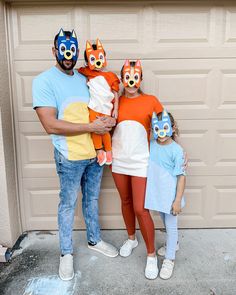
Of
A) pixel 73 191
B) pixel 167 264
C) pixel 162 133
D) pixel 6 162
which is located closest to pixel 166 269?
pixel 167 264

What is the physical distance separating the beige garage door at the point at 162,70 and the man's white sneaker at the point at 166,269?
77cm

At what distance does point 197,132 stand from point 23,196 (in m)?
1.77

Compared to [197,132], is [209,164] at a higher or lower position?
lower

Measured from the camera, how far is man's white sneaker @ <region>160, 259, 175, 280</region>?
2482 millimetres

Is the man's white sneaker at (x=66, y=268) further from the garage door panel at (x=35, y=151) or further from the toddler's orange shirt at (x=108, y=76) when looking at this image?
the toddler's orange shirt at (x=108, y=76)

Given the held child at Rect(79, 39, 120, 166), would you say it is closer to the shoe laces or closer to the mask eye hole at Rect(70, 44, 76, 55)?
the mask eye hole at Rect(70, 44, 76, 55)

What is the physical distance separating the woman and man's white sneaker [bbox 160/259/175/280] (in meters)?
0.05

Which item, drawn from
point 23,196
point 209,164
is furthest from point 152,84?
point 23,196

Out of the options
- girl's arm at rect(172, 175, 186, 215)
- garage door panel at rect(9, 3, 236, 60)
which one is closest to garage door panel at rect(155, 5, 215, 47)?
garage door panel at rect(9, 3, 236, 60)

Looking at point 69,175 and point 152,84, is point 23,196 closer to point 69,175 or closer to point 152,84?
point 69,175

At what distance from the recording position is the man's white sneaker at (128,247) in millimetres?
2783

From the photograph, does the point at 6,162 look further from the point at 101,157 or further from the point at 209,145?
the point at 209,145

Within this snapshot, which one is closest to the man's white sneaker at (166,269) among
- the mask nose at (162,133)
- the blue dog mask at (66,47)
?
the mask nose at (162,133)

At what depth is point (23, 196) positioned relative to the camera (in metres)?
3.11
